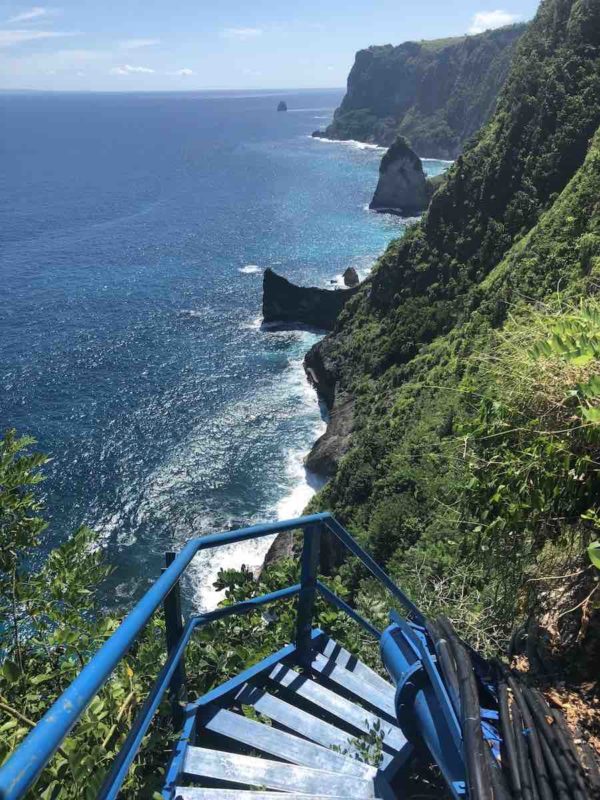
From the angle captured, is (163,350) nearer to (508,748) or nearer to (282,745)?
(282,745)

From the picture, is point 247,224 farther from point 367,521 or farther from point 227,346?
point 367,521

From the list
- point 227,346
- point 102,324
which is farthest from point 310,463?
point 102,324

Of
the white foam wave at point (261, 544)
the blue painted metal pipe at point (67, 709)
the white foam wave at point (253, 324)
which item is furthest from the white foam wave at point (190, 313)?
the blue painted metal pipe at point (67, 709)

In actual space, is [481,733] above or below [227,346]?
above

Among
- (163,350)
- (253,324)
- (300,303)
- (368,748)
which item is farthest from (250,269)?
(368,748)

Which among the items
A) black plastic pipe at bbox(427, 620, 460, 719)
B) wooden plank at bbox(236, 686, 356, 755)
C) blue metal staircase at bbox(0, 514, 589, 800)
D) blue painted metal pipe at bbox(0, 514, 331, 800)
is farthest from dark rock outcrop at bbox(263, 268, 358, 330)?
blue painted metal pipe at bbox(0, 514, 331, 800)

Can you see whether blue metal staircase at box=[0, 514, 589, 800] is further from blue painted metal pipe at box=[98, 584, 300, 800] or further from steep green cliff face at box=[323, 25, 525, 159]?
steep green cliff face at box=[323, 25, 525, 159]
